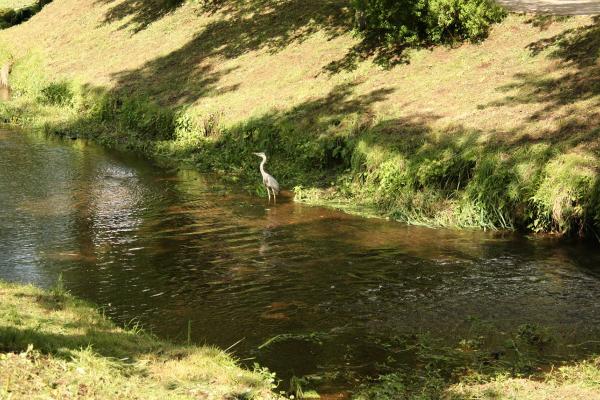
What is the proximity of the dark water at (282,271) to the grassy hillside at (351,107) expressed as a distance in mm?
1047

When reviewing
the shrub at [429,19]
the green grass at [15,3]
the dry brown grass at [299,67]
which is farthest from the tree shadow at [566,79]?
the green grass at [15,3]

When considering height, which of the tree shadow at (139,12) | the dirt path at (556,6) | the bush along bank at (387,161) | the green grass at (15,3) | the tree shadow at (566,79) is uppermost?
the green grass at (15,3)

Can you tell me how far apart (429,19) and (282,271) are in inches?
490

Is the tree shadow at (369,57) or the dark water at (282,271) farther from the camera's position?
the tree shadow at (369,57)

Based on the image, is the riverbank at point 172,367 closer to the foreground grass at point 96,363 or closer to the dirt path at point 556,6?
the foreground grass at point 96,363

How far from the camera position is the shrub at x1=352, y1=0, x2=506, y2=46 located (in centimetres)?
2375

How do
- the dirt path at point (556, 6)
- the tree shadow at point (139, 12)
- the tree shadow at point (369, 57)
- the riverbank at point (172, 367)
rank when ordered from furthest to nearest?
the tree shadow at point (139, 12), the tree shadow at point (369, 57), the dirt path at point (556, 6), the riverbank at point (172, 367)

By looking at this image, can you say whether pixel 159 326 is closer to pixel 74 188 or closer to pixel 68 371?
pixel 68 371

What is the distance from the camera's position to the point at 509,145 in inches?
695

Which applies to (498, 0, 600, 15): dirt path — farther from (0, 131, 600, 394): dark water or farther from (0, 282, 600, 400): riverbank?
(0, 282, 600, 400): riverbank

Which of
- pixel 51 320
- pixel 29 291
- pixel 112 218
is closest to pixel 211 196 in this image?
pixel 112 218

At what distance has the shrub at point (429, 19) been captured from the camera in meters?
23.8

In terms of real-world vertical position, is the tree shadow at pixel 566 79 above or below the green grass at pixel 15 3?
below

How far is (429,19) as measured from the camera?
24141mm
